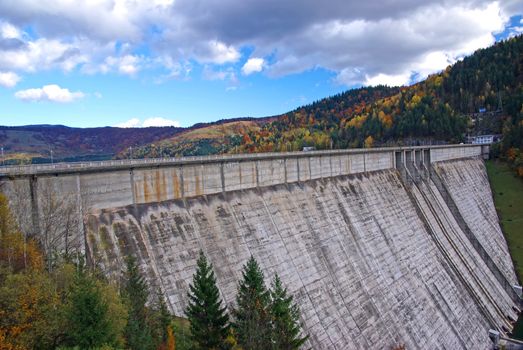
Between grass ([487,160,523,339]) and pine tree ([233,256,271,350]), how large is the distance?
30483 mm

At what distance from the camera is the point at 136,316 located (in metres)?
15.0

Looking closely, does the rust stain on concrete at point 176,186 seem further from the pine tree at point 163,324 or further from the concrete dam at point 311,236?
the pine tree at point 163,324

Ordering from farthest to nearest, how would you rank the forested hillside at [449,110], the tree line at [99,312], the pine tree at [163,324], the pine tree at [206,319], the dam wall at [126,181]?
the forested hillside at [449,110] → the dam wall at [126,181] → the pine tree at [206,319] → the pine tree at [163,324] → the tree line at [99,312]

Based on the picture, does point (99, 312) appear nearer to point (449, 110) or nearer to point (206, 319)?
point (206, 319)

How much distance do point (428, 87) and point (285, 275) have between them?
112 meters

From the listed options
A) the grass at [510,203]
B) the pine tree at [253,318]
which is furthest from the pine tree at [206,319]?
the grass at [510,203]

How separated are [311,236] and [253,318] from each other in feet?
38.7

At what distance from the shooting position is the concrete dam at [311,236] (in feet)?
61.5

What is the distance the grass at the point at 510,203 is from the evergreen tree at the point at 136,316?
34319mm

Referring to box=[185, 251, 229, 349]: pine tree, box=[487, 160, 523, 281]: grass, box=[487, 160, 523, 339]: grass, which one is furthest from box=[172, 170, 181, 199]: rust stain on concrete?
box=[487, 160, 523, 281]: grass

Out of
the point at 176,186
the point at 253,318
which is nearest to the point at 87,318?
the point at 253,318

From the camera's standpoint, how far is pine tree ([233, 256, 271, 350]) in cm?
1535

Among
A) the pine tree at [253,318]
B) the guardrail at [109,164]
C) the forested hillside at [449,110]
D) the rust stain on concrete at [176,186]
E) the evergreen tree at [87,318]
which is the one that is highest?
the forested hillside at [449,110]

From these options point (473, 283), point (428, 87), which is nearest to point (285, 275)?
point (473, 283)
